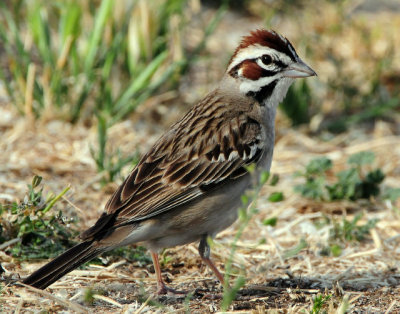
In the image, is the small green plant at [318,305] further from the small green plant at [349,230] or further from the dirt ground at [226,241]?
the small green plant at [349,230]

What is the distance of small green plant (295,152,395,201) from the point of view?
19.2 feet

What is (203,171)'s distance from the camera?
4500 millimetres

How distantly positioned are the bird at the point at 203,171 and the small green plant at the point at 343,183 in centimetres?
110

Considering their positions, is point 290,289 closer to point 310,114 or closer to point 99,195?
point 99,195

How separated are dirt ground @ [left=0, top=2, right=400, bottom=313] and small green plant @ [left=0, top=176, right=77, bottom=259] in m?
0.12

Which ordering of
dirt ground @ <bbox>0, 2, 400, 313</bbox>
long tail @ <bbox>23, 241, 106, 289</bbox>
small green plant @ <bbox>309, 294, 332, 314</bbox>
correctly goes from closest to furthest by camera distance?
small green plant @ <bbox>309, 294, 332, 314</bbox>, long tail @ <bbox>23, 241, 106, 289</bbox>, dirt ground @ <bbox>0, 2, 400, 313</bbox>

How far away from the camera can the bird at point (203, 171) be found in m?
4.25

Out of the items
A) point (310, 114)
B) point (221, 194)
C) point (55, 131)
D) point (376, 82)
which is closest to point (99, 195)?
point (55, 131)

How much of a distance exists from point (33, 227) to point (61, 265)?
68 centimetres

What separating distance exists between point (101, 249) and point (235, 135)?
1.16 m

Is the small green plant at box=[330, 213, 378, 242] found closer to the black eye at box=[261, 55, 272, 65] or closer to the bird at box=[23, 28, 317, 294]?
the bird at box=[23, 28, 317, 294]

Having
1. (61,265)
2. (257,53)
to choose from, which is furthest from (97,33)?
(61,265)

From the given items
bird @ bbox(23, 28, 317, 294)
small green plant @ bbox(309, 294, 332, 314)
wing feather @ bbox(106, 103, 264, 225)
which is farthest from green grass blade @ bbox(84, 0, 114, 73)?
small green plant @ bbox(309, 294, 332, 314)

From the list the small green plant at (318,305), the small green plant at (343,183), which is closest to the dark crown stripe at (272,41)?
the small green plant at (343,183)
